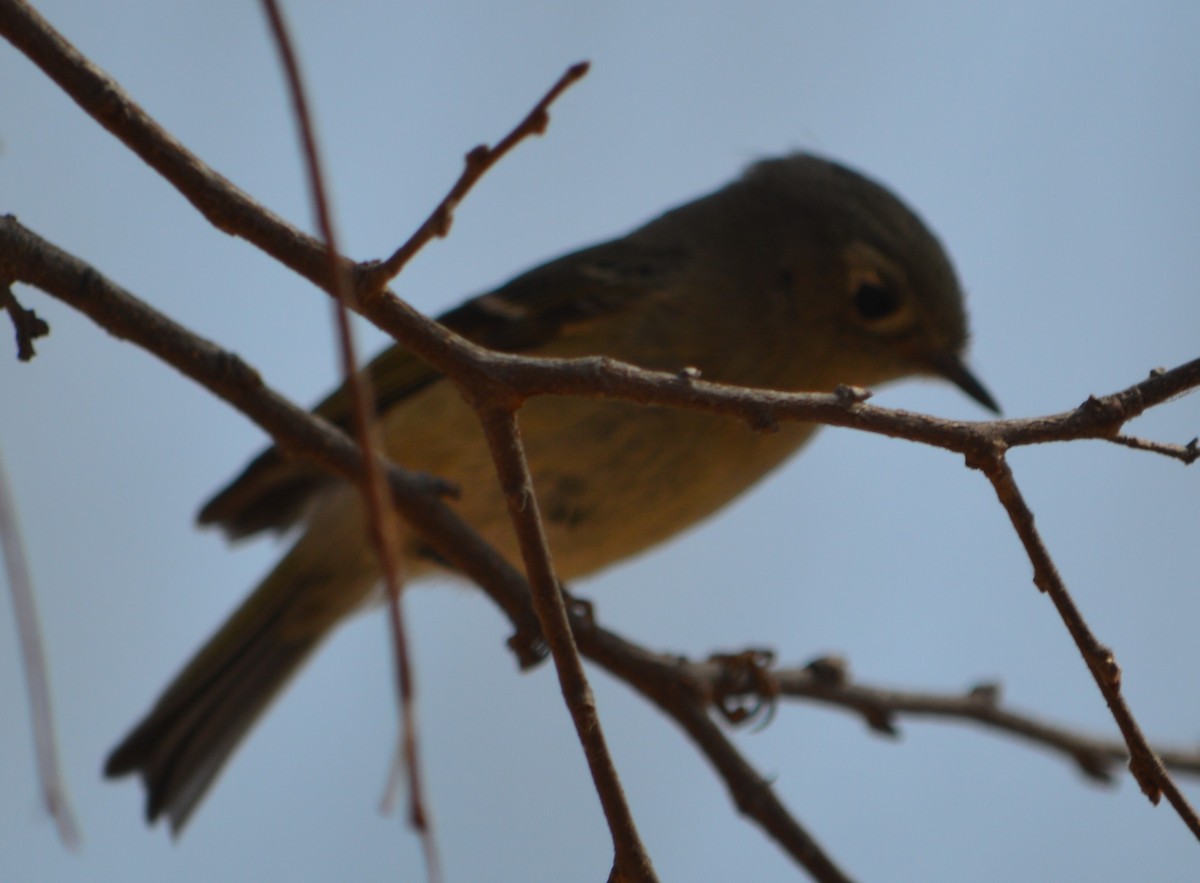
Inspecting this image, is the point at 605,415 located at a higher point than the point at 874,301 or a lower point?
lower

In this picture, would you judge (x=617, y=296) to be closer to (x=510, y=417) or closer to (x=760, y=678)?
(x=760, y=678)

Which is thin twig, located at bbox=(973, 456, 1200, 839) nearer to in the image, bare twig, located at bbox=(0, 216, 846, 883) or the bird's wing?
bare twig, located at bbox=(0, 216, 846, 883)

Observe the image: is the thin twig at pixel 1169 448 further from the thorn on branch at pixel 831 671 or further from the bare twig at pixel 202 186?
the thorn on branch at pixel 831 671

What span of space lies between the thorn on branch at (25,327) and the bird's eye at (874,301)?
2225 millimetres

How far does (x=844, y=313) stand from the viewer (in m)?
3.49

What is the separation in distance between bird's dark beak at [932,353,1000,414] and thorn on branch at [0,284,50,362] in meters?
2.42

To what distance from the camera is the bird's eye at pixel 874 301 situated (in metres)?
3.50

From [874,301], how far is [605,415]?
94 centimetres

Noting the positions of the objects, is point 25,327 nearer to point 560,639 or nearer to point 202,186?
point 202,186

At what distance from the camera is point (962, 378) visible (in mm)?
3541

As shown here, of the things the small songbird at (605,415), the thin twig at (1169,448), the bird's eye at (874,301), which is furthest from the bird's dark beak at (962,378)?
the thin twig at (1169,448)

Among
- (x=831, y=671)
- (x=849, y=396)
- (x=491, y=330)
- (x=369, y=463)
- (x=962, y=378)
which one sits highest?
(x=962, y=378)

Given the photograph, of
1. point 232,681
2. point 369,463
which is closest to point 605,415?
point 232,681

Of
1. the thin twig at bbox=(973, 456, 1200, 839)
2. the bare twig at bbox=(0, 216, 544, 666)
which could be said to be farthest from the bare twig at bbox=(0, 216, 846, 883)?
the thin twig at bbox=(973, 456, 1200, 839)
